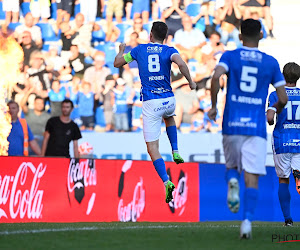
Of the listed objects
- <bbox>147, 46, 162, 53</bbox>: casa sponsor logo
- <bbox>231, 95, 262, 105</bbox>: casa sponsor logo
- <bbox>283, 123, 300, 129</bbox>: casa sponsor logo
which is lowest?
<bbox>283, 123, 300, 129</bbox>: casa sponsor logo

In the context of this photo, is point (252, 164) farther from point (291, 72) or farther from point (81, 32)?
point (81, 32)

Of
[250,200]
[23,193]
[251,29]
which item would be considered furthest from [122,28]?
[250,200]

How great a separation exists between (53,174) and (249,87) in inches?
196

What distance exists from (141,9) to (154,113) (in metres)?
6.64

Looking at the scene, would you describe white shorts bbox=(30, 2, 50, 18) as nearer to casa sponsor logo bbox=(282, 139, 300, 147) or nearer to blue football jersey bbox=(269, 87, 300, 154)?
blue football jersey bbox=(269, 87, 300, 154)

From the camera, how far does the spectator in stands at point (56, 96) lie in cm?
1463

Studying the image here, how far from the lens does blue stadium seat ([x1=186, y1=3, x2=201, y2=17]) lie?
1544cm

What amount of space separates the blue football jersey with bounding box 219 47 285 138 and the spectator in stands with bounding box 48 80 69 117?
818cm

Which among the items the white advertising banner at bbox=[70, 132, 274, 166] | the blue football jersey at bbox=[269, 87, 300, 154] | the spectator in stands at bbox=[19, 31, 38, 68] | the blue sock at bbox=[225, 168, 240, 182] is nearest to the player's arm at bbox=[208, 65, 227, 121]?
the blue sock at bbox=[225, 168, 240, 182]

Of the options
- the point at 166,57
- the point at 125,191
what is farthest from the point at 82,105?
the point at 166,57

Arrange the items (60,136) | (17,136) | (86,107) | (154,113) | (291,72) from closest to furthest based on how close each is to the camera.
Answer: (154,113) < (291,72) < (17,136) < (60,136) < (86,107)

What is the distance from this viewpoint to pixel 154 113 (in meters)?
9.05

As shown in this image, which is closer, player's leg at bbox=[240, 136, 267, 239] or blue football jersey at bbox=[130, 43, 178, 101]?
player's leg at bbox=[240, 136, 267, 239]

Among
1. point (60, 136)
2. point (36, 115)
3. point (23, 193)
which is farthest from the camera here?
point (36, 115)
